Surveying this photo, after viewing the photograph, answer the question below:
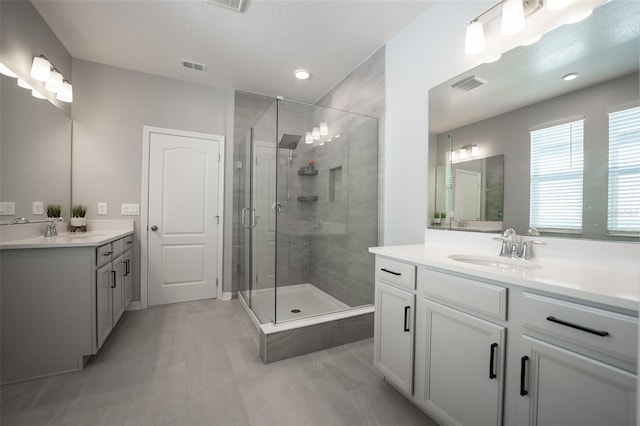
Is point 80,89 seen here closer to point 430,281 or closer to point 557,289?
point 430,281

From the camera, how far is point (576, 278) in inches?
38.2

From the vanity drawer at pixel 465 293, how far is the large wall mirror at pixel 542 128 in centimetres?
59

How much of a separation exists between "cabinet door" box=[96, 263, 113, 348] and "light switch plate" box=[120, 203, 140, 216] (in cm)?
103

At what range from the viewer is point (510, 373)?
39.6 inches

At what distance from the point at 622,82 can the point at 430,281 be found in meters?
1.18

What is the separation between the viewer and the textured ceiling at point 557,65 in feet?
3.74

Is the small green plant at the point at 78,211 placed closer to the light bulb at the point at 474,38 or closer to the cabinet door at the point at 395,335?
the cabinet door at the point at 395,335

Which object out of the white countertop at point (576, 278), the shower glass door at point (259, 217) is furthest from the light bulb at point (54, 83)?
the white countertop at point (576, 278)

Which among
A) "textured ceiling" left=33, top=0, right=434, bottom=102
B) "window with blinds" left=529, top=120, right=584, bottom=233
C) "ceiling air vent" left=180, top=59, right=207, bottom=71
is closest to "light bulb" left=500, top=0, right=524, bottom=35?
"window with blinds" left=529, top=120, right=584, bottom=233

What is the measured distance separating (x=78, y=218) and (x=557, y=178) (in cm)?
381

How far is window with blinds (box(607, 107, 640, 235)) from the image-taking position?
1086 millimetres

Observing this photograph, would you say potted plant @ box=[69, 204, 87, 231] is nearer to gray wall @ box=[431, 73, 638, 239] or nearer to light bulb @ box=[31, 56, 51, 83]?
light bulb @ box=[31, 56, 51, 83]

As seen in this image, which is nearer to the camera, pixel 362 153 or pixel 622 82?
pixel 622 82

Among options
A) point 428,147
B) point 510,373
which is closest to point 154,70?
point 428,147
